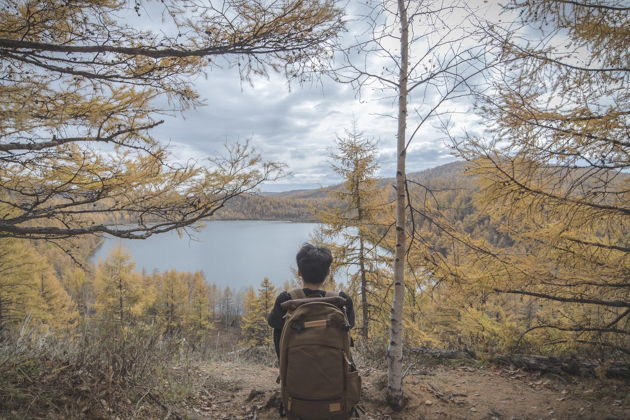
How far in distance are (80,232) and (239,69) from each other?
2.22 meters

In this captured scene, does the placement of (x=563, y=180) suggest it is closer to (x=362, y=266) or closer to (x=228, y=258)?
(x=362, y=266)

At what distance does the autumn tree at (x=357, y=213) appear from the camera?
902 cm

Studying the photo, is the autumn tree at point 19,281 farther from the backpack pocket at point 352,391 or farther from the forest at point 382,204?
the backpack pocket at point 352,391

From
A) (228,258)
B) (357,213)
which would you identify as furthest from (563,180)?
(228,258)

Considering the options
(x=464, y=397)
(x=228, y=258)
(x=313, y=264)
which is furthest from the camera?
(x=228, y=258)

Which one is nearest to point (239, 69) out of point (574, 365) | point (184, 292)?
point (574, 365)

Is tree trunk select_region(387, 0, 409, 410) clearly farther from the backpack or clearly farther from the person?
the backpack

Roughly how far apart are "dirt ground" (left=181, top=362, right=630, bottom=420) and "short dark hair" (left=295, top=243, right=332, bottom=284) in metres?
2.07

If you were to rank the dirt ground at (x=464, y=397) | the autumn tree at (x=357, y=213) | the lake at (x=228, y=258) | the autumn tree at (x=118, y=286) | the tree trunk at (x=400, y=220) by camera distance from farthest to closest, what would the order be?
the lake at (x=228, y=258) → the autumn tree at (x=118, y=286) → the autumn tree at (x=357, y=213) → the dirt ground at (x=464, y=397) → the tree trunk at (x=400, y=220)

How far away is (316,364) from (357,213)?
7.62 m

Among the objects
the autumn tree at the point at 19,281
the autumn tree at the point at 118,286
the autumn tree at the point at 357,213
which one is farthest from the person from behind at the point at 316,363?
the autumn tree at the point at 118,286

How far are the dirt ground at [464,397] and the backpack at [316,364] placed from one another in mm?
1645

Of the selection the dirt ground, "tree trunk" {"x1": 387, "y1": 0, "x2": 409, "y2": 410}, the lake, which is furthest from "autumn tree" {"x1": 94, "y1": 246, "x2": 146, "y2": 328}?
the lake

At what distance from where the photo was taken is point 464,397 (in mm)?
3871
